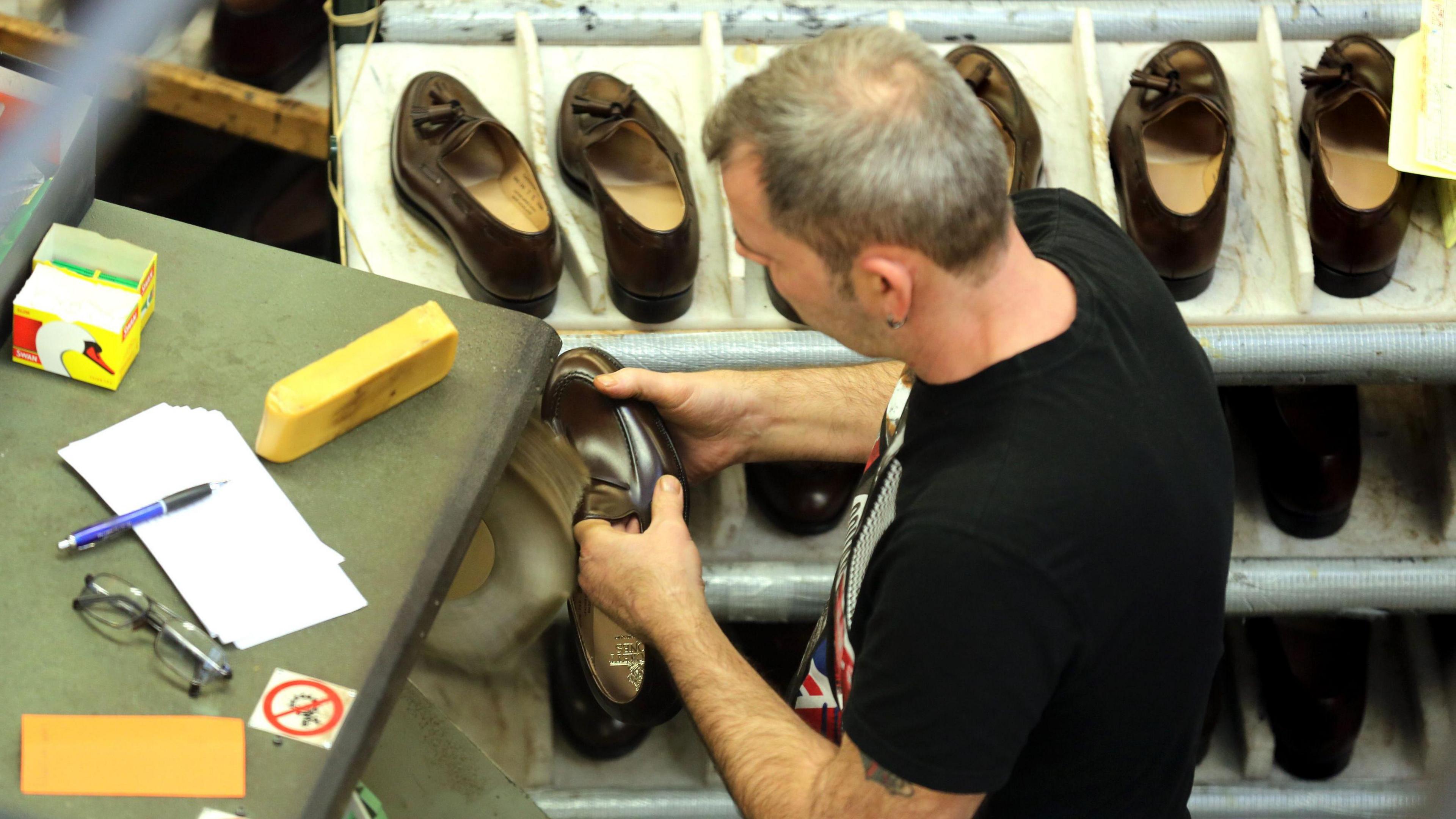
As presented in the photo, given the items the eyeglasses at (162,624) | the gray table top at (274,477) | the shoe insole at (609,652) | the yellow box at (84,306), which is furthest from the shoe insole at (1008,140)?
the eyeglasses at (162,624)

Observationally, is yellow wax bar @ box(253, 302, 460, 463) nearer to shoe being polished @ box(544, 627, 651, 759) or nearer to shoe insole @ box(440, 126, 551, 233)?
shoe insole @ box(440, 126, 551, 233)

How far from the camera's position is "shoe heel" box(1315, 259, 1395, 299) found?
6.21 ft

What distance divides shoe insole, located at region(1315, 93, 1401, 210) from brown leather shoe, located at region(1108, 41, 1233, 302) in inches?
6.1

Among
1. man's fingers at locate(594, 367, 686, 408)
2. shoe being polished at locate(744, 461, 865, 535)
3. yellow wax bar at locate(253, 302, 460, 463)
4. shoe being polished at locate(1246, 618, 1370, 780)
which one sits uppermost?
yellow wax bar at locate(253, 302, 460, 463)

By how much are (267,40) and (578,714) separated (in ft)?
3.99

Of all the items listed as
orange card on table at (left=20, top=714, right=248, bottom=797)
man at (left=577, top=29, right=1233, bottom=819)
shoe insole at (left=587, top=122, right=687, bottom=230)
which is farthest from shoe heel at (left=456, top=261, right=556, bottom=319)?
orange card on table at (left=20, top=714, right=248, bottom=797)

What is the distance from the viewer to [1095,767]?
1158 millimetres

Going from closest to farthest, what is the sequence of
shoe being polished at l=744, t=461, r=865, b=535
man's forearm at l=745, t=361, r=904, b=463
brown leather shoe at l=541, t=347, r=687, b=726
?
brown leather shoe at l=541, t=347, r=687, b=726 → man's forearm at l=745, t=361, r=904, b=463 → shoe being polished at l=744, t=461, r=865, b=535

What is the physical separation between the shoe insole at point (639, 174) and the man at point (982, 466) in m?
0.78

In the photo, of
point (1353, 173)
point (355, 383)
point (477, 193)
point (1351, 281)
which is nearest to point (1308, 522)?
point (1351, 281)

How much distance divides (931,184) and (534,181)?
102 centimetres

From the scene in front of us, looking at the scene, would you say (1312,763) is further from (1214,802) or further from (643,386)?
(643,386)

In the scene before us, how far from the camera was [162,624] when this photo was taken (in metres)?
0.93

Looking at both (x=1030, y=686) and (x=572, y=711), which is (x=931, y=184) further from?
(x=572, y=711)
